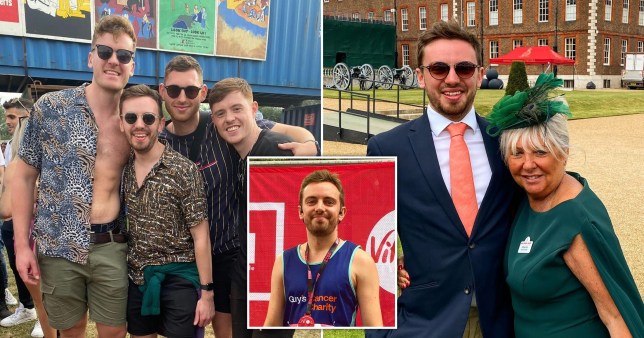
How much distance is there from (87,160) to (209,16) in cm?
95

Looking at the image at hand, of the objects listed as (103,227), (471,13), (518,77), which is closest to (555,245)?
(103,227)

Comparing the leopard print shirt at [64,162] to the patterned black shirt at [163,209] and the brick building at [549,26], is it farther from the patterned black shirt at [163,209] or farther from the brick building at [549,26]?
the brick building at [549,26]

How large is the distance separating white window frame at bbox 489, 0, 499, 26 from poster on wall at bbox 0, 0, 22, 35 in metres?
50.1

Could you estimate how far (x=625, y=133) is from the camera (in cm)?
2061

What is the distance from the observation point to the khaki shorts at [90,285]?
3463 millimetres

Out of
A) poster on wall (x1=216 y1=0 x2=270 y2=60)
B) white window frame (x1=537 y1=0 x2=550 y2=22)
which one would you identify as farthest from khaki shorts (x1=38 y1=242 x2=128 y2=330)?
white window frame (x1=537 y1=0 x2=550 y2=22)

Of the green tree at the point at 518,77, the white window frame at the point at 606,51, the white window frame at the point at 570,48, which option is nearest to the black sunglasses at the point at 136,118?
the green tree at the point at 518,77

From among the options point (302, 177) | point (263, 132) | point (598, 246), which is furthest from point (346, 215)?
point (598, 246)

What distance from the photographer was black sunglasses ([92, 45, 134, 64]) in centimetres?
332

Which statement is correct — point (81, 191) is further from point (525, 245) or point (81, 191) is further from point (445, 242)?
point (525, 245)

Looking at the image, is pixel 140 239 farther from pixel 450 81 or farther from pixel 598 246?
pixel 598 246

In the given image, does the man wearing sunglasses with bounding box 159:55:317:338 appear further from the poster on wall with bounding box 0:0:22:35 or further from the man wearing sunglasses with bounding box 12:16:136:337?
the poster on wall with bounding box 0:0:22:35

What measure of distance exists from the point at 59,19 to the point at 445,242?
6.77ft

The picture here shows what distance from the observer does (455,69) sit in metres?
3.07
